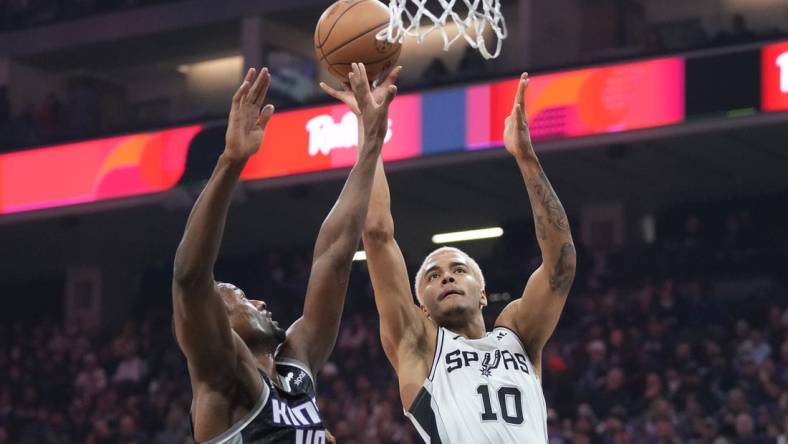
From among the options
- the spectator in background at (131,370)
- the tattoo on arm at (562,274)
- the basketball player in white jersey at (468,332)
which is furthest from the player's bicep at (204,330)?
the spectator in background at (131,370)

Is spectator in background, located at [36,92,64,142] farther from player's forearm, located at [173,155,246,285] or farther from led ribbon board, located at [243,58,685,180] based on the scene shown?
player's forearm, located at [173,155,246,285]

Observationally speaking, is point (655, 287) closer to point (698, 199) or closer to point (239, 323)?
point (698, 199)

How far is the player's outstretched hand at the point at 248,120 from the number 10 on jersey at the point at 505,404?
190 centimetres

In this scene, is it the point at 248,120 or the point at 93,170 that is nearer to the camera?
the point at 248,120

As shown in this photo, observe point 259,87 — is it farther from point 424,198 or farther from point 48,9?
point 48,9

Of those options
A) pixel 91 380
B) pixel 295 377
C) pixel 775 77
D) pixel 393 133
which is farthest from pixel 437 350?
pixel 91 380

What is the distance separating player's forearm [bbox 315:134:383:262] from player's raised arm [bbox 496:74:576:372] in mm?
1378

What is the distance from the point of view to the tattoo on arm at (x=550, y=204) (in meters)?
6.34

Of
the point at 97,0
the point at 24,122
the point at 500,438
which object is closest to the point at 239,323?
the point at 500,438

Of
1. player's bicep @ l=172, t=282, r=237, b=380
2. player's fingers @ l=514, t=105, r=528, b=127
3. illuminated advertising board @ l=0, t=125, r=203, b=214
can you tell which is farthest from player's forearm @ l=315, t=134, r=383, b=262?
illuminated advertising board @ l=0, t=125, r=203, b=214

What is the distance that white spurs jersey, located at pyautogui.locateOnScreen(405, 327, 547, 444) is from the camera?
19.0ft

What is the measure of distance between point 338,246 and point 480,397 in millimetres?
1201

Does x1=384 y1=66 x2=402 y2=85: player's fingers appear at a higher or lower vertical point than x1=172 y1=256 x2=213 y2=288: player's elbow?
higher

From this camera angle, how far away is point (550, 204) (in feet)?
20.8
